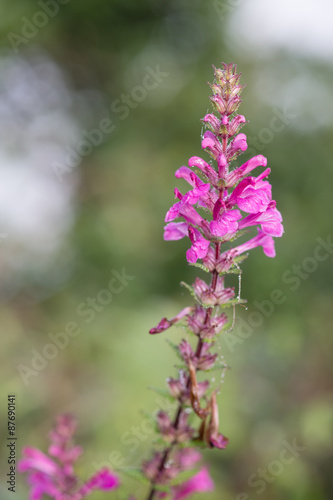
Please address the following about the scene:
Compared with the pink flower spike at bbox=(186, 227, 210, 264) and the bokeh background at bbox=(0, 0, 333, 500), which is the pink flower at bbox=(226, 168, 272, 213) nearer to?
the pink flower spike at bbox=(186, 227, 210, 264)

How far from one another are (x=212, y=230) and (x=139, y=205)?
306 inches

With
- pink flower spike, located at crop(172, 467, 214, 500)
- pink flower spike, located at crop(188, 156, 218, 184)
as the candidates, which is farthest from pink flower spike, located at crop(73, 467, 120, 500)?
pink flower spike, located at crop(188, 156, 218, 184)

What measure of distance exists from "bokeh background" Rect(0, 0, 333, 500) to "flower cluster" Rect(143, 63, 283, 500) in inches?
122

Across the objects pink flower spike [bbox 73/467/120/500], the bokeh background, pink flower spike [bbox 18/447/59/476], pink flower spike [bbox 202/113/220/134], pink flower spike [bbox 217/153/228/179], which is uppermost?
the bokeh background

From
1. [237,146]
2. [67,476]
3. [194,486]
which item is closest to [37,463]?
[67,476]

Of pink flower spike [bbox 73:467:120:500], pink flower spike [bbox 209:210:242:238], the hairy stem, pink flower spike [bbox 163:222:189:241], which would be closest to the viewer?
pink flower spike [bbox 209:210:242:238]

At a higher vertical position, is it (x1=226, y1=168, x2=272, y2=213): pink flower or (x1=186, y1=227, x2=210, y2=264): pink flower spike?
(x1=226, y1=168, x2=272, y2=213): pink flower

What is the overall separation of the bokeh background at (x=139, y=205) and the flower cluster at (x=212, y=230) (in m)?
3.10

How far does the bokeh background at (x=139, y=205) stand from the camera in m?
5.02

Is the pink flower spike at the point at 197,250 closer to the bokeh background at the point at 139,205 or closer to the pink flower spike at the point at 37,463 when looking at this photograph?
the pink flower spike at the point at 37,463

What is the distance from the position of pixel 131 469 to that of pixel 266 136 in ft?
28.4

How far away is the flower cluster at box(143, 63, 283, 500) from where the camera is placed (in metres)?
1.40

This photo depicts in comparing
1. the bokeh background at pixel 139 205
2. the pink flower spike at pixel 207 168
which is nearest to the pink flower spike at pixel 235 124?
→ the pink flower spike at pixel 207 168

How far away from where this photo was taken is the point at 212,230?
1.37 meters
